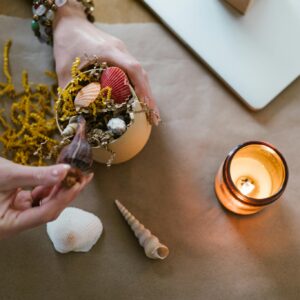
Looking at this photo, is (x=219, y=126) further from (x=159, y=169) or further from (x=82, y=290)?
(x=82, y=290)

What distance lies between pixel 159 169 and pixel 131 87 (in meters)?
0.18

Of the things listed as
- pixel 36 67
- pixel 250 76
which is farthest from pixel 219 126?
pixel 36 67

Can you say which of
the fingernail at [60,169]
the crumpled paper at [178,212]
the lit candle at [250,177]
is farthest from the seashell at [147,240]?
the fingernail at [60,169]

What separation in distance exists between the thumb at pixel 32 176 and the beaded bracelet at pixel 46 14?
30 cm

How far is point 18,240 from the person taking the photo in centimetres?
62

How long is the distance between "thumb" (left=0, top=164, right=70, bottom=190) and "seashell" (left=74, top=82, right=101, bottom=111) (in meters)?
0.10

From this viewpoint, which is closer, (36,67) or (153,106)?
(153,106)

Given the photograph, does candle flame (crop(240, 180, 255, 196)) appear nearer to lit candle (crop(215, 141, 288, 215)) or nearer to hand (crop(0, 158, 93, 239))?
lit candle (crop(215, 141, 288, 215))

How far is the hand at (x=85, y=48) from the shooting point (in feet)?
1.81

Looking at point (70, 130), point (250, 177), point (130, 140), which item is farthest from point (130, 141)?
point (250, 177)

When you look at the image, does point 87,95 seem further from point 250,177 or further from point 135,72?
point 250,177

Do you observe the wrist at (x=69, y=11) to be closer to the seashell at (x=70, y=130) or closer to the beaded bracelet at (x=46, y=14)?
the beaded bracelet at (x=46, y=14)

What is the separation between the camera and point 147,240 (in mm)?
598

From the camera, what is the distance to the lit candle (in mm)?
569
